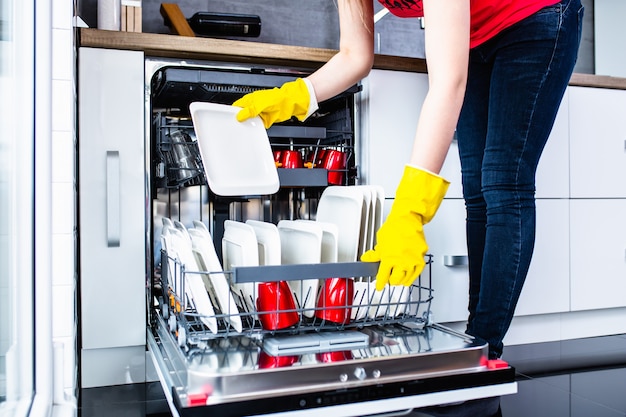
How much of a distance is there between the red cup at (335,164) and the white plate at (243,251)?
363mm

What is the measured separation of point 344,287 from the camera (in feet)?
3.58

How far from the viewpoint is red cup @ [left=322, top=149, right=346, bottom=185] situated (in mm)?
1591

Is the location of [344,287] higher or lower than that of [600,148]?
lower

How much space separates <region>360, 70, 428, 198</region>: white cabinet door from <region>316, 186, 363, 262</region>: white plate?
207 millimetres

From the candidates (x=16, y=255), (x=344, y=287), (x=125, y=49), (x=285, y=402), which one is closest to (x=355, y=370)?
(x=285, y=402)

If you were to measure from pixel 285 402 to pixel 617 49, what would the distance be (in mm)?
2643

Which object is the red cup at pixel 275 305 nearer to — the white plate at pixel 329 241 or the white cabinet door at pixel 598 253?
the white plate at pixel 329 241

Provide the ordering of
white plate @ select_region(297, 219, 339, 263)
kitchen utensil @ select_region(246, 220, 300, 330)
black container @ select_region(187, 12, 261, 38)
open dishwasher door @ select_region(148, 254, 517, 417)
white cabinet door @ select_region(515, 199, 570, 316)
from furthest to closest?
black container @ select_region(187, 12, 261, 38)
white cabinet door @ select_region(515, 199, 570, 316)
white plate @ select_region(297, 219, 339, 263)
kitchen utensil @ select_region(246, 220, 300, 330)
open dishwasher door @ select_region(148, 254, 517, 417)

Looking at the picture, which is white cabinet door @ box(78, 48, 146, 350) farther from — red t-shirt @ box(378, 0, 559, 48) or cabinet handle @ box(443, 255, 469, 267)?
cabinet handle @ box(443, 255, 469, 267)

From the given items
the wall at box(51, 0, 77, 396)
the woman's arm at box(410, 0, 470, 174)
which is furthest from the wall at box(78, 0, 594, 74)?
the woman's arm at box(410, 0, 470, 174)

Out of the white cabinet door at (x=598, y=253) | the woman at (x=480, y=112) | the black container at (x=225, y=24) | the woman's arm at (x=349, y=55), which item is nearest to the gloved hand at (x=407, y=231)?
the woman at (x=480, y=112)

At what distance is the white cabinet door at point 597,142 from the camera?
1.88 meters

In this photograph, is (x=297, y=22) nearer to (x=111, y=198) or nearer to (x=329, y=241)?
(x=111, y=198)

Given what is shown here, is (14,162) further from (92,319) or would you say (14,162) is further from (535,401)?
(535,401)
